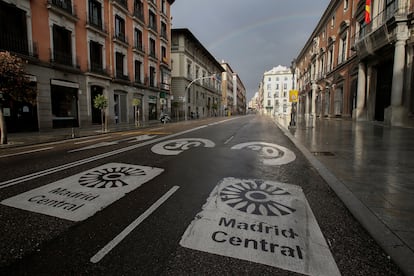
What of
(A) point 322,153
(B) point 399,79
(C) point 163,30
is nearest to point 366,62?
(B) point 399,79

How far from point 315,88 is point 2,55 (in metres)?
42.9

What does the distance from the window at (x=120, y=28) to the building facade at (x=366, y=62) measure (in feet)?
63.9

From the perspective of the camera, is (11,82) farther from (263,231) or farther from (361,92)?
(361,92)

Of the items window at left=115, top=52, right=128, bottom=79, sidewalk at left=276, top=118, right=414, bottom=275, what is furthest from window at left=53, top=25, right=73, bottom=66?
sidewalk at left=276, top=118, right=414, bottom=275

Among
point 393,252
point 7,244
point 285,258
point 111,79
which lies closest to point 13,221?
point 7,244

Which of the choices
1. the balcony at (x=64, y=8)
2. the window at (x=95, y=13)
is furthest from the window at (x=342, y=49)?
the balcony at (x=64, y=8)

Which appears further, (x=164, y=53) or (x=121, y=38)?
(x=164, y=53)

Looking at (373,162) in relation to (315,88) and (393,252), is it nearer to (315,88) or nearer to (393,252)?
(393,252)

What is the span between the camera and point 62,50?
18.8 metres

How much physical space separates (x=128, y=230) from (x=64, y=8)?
22.1 meters

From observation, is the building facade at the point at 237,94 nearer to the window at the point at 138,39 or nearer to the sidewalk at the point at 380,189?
the window at the point at 138,39

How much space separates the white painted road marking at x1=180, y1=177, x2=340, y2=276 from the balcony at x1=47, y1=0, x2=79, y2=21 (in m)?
20.8

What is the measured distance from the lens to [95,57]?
22.5 meters

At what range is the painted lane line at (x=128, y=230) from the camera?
227 cm
